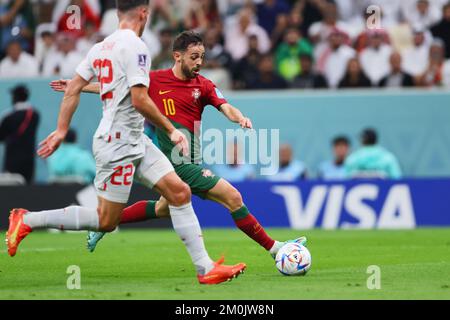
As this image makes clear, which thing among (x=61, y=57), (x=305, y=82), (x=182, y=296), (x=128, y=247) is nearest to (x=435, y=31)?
(x=305, y=82)

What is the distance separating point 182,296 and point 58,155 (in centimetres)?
1215

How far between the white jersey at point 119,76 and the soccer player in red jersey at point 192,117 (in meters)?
1.52

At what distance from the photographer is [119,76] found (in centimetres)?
951

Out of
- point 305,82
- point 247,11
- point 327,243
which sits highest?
point 247,11

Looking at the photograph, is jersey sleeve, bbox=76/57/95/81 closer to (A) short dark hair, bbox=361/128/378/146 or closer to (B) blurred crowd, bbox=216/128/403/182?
(B) blurred crowd, bbox=216/128/403/182

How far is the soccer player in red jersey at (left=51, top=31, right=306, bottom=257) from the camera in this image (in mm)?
11211

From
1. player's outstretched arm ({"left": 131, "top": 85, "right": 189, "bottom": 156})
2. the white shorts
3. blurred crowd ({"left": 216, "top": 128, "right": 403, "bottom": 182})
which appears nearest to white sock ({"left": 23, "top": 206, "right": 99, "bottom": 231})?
the white shorts

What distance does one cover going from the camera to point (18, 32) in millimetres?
22969

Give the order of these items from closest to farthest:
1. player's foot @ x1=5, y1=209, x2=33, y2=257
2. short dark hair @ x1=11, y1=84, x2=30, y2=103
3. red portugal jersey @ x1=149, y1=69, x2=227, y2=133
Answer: player's foot @ x1=5, y1=209, x2=33, y2=257, red portugal jersey @ x1=149, y1=69, x2=227, y2=133, short dark hair @ x1=11, y1=84, x2=30, y2=103

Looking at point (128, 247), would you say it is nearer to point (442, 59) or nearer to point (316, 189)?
point (316, 189)

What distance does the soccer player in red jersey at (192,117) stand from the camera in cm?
1121

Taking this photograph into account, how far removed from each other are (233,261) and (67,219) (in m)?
3.15

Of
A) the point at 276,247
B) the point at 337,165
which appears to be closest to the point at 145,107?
the point at 276,247

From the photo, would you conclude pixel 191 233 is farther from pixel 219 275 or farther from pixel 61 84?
pixel 61 84
